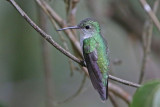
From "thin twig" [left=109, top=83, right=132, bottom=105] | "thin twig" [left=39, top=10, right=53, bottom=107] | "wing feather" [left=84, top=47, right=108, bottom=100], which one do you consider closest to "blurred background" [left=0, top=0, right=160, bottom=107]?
"thin twig" [left=39, top=10, right=53, bottom=107]

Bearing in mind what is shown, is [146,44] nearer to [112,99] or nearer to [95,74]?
[112,99]

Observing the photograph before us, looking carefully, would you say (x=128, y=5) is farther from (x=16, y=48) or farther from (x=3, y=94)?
(x=3, y=94)

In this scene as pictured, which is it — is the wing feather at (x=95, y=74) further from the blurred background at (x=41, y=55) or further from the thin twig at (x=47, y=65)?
the blurred background at (x=41, y=55)

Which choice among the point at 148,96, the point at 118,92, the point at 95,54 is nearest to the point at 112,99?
the point at 118,92

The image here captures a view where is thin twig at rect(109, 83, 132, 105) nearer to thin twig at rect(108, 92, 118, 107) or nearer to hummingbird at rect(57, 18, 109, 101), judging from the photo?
thin twig at rect(108, 92, 118, 107)

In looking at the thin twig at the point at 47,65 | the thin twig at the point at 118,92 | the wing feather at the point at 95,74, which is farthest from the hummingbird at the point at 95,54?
the thin twig at the point at 47,65
